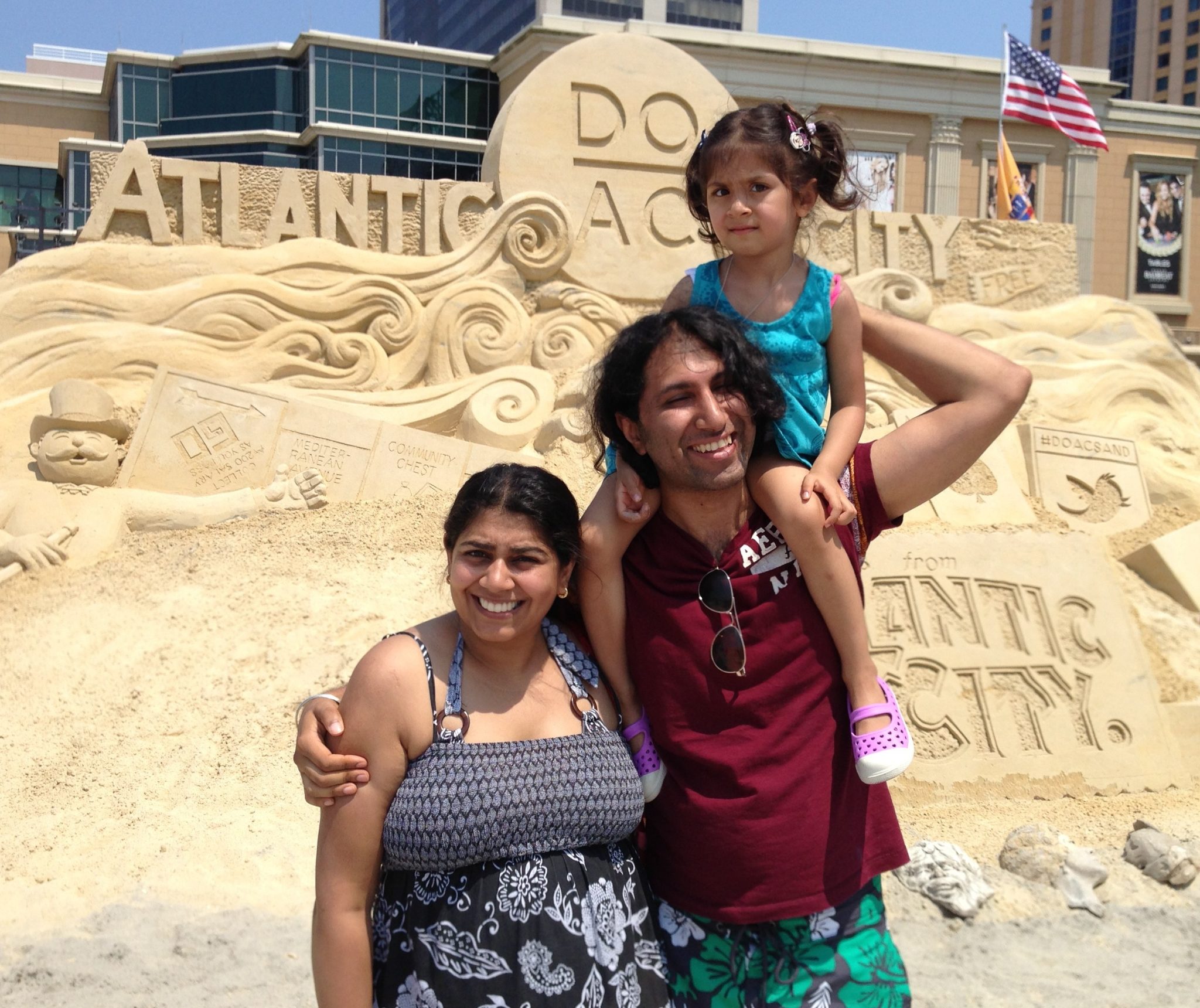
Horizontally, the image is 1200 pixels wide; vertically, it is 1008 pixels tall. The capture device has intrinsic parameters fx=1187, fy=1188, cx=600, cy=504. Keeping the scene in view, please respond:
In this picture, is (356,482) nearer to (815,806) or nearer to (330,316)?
(330,316)

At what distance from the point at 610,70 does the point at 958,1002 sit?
6329 mm

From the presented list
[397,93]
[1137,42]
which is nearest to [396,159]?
[397,93]

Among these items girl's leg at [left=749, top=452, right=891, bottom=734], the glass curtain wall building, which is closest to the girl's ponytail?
girl's leg at [left=749, top=452, right=891, bottom=734]

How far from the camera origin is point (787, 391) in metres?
1.90

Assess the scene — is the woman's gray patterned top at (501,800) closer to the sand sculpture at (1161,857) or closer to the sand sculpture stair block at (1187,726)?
the sand sculpture at (1161,857)

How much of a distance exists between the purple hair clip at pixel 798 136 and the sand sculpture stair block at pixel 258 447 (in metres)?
4.15

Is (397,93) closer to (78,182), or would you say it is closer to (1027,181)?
(78,182)

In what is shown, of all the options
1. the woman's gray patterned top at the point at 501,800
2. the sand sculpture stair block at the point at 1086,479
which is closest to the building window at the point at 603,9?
the sand sculpture stair block at the point at 1086,479

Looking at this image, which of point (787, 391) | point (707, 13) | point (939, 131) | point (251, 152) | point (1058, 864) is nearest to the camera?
point (787, 391)

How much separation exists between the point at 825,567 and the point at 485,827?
630 millimetres

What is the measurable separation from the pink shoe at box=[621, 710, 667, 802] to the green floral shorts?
0.19m

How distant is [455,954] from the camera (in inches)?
63.7

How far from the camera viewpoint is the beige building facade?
2300 cm

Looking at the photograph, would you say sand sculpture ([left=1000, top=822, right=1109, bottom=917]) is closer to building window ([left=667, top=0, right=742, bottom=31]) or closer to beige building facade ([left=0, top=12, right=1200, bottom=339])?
beige building facade ([left=0, top=12, right=1200, bottom=339])
